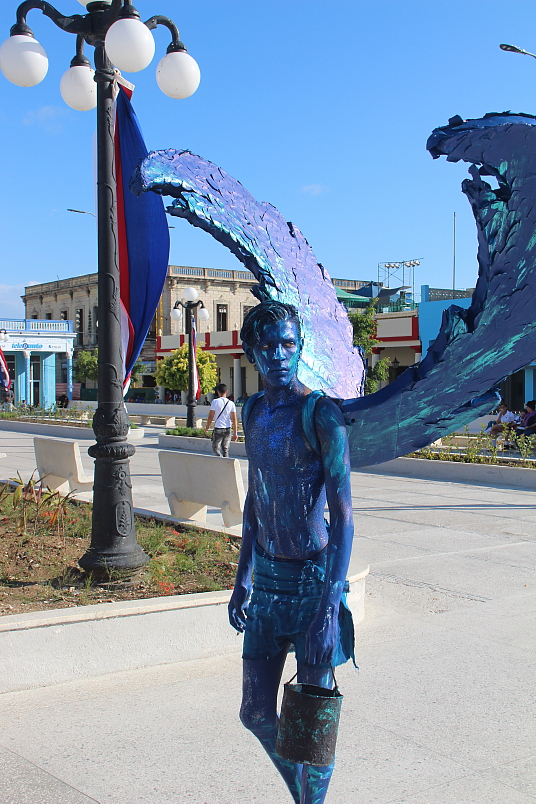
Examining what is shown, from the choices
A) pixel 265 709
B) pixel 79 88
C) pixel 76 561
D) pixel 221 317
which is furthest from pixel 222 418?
pixel 221 317

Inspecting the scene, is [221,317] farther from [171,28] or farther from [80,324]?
[171,28]

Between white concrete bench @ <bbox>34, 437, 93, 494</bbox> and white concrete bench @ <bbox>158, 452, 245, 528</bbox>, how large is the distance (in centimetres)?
179

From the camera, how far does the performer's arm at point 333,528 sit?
233 cm

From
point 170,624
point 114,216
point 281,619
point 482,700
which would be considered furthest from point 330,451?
point 114,216

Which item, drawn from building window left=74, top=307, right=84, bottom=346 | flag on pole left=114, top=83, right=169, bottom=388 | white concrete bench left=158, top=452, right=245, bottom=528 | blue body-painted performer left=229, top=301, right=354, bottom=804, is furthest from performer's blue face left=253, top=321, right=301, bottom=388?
building window left=74, top=307, right=84, bottom=346

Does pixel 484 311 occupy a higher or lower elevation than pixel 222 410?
higher

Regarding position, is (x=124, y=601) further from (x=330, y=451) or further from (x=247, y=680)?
(x=330, y=451)

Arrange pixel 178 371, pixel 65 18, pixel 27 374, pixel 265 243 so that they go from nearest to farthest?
pixel 265 243
pixel 65 18
pixel 178 371
pixel 27 374

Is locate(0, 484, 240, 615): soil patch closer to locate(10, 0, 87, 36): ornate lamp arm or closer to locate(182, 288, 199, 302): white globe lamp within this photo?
locate(10, 0, 87, 36): ornate lamp arm

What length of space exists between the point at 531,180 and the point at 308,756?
1.92 m

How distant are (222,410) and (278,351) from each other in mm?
10398

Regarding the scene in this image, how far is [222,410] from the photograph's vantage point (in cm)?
1287

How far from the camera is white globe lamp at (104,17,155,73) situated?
5340 millimetres

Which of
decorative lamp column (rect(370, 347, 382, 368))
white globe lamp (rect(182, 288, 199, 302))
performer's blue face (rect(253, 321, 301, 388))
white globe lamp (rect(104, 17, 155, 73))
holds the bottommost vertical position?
performer's blue face (rect(253, 321, 301, 388))
